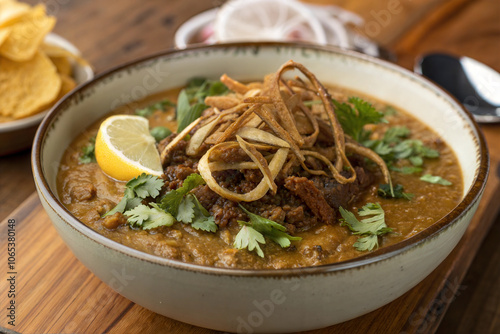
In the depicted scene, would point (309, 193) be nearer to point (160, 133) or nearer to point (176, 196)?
point (176, 196)

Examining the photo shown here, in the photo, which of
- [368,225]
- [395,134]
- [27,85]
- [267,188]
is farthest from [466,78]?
[27,85]

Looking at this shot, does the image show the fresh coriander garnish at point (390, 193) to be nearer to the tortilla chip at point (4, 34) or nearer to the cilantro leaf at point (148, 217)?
the cilantro leaf at point (148, 217)

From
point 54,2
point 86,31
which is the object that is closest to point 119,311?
point 86,31

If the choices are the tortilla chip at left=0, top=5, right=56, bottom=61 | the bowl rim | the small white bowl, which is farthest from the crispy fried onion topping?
the tortilla chip at left=0, top=5, right=56, bottom=61

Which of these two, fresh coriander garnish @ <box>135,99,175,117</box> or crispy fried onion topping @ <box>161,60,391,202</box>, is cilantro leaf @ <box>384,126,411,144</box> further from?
fresh coriander garnish @ <box>135,99,175,117</box>

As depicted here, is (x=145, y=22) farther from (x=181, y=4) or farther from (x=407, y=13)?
(x=407, y=13)

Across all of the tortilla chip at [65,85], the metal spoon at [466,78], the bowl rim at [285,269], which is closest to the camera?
the bowl rim at [285,269]

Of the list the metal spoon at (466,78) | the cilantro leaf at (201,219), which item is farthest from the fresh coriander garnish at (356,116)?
the metal spoon at (466,78)
